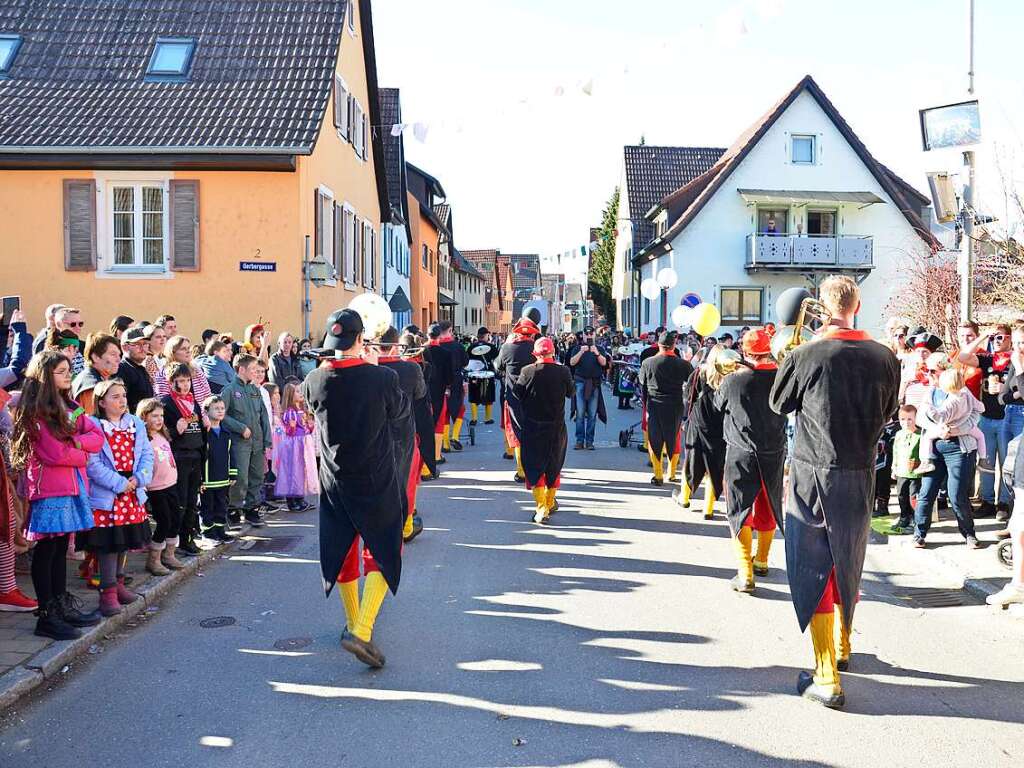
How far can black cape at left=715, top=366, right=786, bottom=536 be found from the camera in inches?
287

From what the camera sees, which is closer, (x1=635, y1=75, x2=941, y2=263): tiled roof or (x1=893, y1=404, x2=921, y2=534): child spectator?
(x1=893, y1=404, x2=921, y2=534): child spectator

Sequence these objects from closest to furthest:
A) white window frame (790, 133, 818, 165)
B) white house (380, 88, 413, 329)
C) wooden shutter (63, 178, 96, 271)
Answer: wooden shutter (63, 178, 96, 271) → white house (380, 88, 413, 329) → white window frame (790, 133, 818, 165)

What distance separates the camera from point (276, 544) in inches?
348

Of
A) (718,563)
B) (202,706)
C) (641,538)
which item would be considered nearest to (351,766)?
(202,706)

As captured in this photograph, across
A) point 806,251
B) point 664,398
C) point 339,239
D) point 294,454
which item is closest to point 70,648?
point 294,454

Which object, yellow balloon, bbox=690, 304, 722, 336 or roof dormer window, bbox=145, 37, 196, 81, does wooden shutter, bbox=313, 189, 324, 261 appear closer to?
roof dormer window, bbox=145, 37, 196, 81

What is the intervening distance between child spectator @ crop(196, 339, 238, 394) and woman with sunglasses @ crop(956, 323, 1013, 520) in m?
7.01

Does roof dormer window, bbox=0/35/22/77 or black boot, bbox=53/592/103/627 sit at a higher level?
roof dormer window, bbox=0/35/22/77

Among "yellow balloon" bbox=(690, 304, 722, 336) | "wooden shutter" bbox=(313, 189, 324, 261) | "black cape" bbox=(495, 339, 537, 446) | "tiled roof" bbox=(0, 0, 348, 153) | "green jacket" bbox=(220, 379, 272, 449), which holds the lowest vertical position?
"green jacket" bbox=(220, 379, 272, 449)

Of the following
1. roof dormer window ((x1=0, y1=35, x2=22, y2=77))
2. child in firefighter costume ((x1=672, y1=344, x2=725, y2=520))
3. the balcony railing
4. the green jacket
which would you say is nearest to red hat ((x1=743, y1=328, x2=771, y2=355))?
child in firefighter costume ((x1=672, y1=344, x2=725, y2=520))

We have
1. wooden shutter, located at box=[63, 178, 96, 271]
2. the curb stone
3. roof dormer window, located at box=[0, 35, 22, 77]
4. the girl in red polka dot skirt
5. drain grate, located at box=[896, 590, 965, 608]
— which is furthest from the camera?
roof dormer window, located at box=[0, 35, 22, 77]

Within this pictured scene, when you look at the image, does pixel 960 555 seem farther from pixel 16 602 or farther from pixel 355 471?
pixel 16 602

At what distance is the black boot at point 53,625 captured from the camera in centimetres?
586

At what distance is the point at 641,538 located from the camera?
921cm
